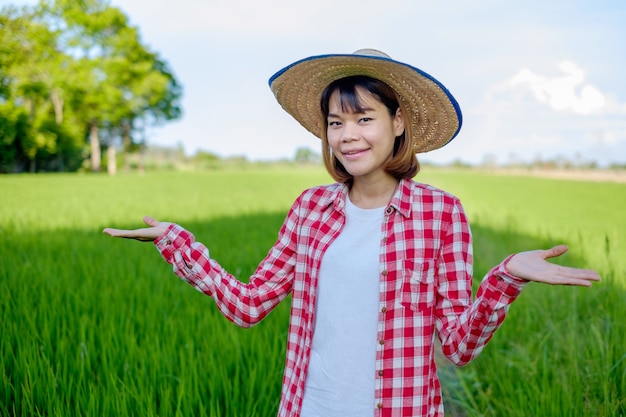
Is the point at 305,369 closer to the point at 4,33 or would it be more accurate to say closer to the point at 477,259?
the point at 477,259

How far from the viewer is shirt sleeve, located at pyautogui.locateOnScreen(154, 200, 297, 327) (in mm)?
1738

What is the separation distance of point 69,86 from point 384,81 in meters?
36.2

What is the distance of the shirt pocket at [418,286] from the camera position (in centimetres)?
148

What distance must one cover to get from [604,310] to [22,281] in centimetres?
379

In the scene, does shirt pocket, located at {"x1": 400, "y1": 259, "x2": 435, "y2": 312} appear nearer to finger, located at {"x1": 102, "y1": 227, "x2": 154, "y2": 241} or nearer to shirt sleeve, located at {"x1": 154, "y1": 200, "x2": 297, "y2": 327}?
→ shirt sleeve, located at {"x1": 154, "y1": 200, "x2": 297, "y2": 327}

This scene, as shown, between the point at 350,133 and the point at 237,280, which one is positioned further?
the point at 237,280

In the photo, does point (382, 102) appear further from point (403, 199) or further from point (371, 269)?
point (371, 269)

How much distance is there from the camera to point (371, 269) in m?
1.49

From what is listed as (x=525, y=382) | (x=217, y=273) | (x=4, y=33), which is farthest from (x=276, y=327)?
(x=4, y=33)

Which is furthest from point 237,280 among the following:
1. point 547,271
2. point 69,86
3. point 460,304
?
point 69,86

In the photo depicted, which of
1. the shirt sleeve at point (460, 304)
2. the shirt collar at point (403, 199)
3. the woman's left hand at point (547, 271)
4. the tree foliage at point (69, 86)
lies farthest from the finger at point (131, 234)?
the tree foliage at point (69, 86)

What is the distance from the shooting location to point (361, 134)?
1572 mm

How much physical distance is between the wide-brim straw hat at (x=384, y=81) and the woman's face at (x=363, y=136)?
0.09 m

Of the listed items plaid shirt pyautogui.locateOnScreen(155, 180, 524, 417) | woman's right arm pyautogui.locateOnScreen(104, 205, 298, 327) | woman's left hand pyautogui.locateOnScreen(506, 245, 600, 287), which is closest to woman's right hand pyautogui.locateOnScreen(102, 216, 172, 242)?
woman's right arm pyautogui.locateOnScreen(104, 205, 298, 327)
